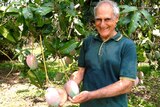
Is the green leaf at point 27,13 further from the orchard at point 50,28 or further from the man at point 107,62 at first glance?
the man at point 107,62

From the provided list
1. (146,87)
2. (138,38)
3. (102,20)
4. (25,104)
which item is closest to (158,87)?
(146,87)

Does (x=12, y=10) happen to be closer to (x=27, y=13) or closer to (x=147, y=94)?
(x=27, y=13)

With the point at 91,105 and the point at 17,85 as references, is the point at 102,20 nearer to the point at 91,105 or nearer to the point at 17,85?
the point at 91,105

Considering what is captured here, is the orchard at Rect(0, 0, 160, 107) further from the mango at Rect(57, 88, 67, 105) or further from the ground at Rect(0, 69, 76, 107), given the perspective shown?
the ground at Rect(0, 69, 76, 107)

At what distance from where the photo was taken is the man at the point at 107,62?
1.63 meters

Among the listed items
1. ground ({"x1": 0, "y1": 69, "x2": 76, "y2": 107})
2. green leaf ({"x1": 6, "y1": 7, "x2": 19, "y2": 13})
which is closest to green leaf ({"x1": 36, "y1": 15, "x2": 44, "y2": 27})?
green leaf ({"x1": 6, "y1": 7, "x2": 19, "y2": 13})

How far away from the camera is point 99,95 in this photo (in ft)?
5.11

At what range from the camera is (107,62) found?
1.71 metres

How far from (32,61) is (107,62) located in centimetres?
38

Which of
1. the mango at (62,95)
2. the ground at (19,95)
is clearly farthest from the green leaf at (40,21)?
the ground at (19,95)

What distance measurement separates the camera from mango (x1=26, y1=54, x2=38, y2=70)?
5.55 feet

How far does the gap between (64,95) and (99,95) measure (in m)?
0.17

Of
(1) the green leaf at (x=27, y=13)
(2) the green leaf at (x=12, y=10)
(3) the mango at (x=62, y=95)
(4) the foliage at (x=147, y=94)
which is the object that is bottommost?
(4) the foliage at (x=147, y=94)

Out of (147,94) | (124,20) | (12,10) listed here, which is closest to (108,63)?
(124,20)
